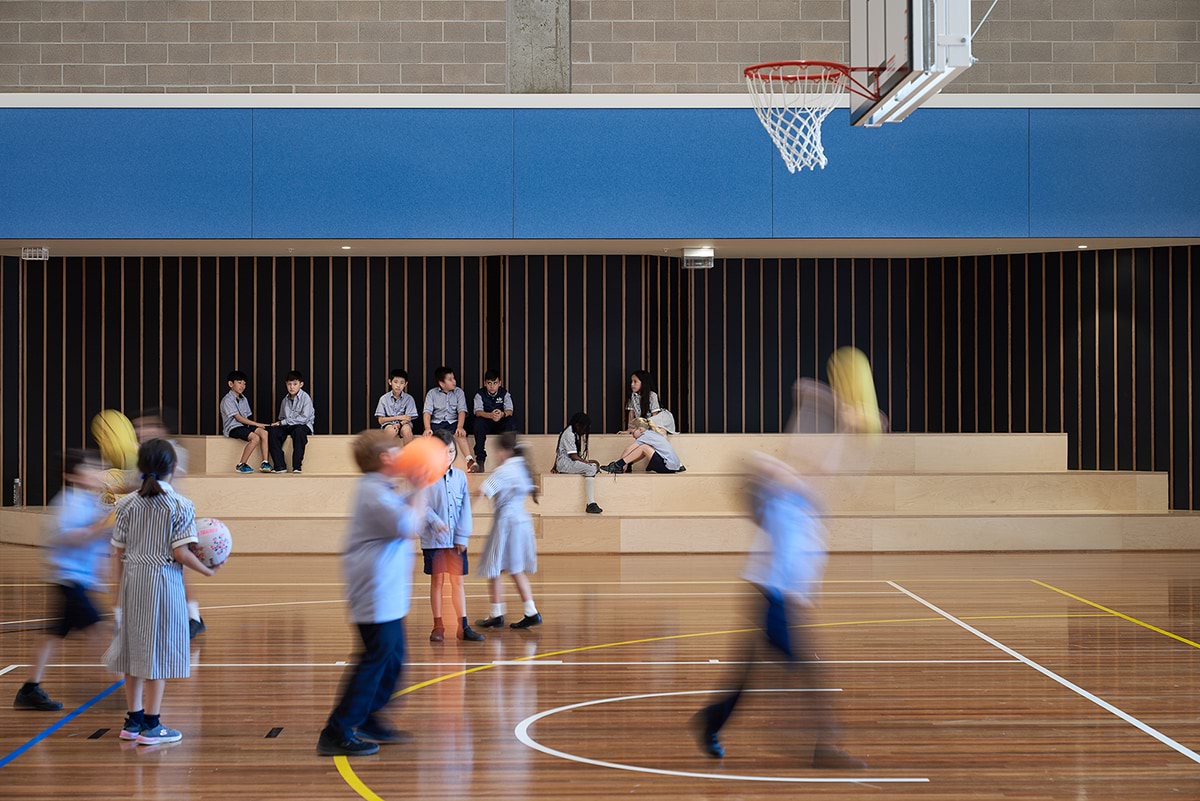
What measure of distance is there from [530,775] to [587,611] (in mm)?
4103

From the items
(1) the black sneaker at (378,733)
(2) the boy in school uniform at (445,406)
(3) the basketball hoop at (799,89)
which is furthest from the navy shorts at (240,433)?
(1) the black sneaker at (378,733)

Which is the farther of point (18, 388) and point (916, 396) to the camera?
point (916, 396)

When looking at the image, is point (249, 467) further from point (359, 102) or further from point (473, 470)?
point (359, 102)

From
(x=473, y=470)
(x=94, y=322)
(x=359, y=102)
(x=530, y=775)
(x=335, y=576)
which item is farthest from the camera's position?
(x=94, y=322)

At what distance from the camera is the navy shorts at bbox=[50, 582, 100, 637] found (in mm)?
6199

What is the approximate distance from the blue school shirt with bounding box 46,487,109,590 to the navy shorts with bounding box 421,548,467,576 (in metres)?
2.19

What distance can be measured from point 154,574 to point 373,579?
1.02 m

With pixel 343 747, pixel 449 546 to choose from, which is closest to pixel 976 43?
pixel 449 546

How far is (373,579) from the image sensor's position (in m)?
5.14

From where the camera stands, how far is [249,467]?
1416 centimetres

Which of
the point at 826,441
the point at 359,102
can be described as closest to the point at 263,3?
the point at 359,102

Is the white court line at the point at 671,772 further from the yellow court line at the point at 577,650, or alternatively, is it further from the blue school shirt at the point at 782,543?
the yellow court line at the point at 577,650

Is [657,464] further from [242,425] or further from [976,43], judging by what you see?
[976,43]

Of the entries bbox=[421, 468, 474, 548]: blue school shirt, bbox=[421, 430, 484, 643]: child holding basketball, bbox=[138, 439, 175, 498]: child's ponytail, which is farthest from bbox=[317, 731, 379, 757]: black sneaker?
bbox=[421, 430, 484, 643]: child holding basketball
